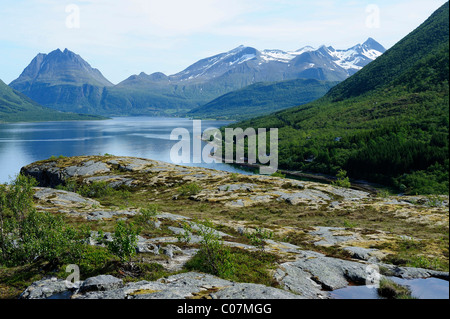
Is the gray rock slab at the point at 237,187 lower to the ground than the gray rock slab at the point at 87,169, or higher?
lower

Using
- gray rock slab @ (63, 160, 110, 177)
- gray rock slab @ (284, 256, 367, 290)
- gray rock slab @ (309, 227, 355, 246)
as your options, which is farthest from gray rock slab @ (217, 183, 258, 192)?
gray rock slab @ (284, 256, 367, 290)

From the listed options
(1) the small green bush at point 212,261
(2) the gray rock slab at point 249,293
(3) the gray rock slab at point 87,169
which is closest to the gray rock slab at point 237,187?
(3) the gray rock slab at point 87,169

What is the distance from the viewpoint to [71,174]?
115250 mm

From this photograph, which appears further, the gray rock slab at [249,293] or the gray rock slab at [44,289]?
the gray rock slab at [44,289]

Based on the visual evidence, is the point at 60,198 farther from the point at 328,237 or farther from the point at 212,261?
the point at 328,237

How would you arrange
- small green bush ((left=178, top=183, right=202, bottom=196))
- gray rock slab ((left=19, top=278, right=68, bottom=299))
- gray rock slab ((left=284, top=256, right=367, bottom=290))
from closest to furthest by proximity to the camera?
gray rock slab ((left=19, top=278, right=68, bottom=299))
gray rock slab ((left=284, top=256, right=367, bottom=290))
small green bush ((left=178, top=183, right=202, bottom=196))

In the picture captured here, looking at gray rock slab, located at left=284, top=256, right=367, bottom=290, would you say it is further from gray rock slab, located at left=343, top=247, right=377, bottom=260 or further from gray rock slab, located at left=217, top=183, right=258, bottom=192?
Result: gray rock slab, located at left=217, top=183, right=258, bottom=192

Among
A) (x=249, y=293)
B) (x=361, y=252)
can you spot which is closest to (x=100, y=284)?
(x=249, y=293)

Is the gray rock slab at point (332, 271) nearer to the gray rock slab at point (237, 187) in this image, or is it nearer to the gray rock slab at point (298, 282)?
the gray rock slab at point (298, 282)

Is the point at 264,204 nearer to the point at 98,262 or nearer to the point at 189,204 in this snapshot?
the point at 189,204

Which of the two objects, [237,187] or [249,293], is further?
[237,187]

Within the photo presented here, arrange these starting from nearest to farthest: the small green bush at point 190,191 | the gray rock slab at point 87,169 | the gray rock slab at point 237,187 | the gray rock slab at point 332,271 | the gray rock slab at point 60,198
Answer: the gray rock slab at point 332,271
the gray rock slab at point 60,198
the small green bush at point 190,191
the gray rock slab at point 237,187
the gray rock slab at point 87,169

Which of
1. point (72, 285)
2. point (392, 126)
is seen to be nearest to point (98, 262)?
point (72, 285)
